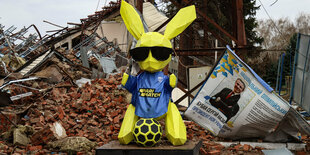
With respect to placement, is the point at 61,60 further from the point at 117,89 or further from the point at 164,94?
the point at 164,94

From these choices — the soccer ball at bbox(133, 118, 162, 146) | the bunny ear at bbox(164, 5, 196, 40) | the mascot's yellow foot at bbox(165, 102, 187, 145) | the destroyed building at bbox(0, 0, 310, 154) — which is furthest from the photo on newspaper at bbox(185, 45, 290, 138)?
the soccer ball at bbox(133, 118, 162, 146)

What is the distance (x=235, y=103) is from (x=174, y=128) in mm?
A: 1643

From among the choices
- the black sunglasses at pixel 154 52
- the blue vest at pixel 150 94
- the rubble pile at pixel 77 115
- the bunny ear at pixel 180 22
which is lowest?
the rubble pile at pixel 77 115

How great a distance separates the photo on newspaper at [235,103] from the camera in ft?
17.1

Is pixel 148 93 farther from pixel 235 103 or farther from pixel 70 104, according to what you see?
pixel 70 104

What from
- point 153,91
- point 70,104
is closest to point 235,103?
point 153,91

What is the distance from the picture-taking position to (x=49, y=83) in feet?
31.6

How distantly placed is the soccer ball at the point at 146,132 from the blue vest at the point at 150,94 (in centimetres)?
18

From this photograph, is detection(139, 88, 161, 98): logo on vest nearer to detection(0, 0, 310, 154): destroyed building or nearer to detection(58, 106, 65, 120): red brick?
detection(0, 0, 310, 154): destroyed building

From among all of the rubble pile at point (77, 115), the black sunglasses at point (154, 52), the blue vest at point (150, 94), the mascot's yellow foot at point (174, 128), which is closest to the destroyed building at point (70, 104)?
the rubble pile at point (77, 115)

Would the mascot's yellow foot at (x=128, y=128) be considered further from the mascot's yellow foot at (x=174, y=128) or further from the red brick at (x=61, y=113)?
the red brick at (x=61, y=113)

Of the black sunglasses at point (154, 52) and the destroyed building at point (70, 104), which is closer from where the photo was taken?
the black sunglasses at point (154, 52)

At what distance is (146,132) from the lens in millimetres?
4051

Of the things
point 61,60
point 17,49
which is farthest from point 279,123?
point 17,49
